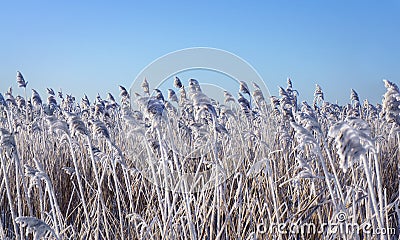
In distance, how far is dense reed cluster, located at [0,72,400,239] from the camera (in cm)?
179

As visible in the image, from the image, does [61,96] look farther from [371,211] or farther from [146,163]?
[371,211]

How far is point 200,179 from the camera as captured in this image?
3.26 m

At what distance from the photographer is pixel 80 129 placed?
208 cm

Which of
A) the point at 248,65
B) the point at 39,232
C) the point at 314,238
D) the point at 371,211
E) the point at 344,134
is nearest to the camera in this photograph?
the point at 344,134

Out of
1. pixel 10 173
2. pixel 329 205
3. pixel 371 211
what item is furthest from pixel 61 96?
pixel 371 211

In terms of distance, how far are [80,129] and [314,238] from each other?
1.30 meters

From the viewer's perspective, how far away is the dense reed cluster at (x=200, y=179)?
179 cm

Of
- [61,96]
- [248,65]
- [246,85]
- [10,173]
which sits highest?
[61,96]
